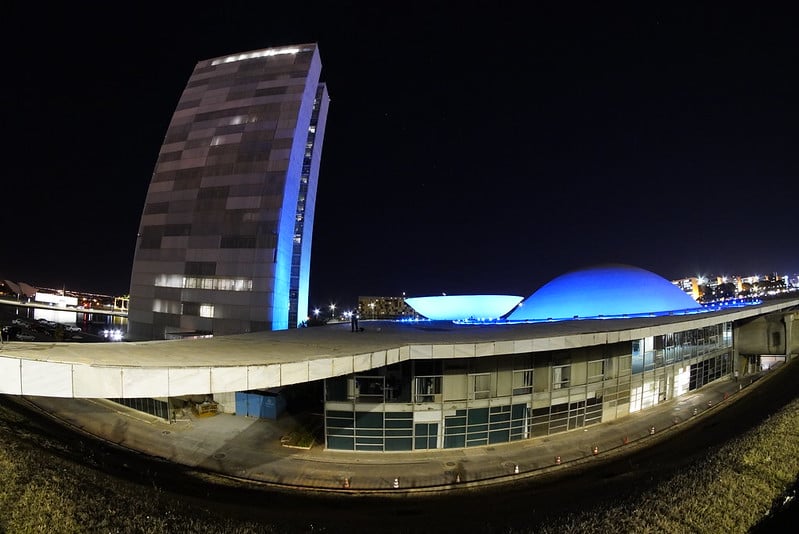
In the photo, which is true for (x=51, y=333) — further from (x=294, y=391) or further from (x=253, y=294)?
(x=294, y=391)

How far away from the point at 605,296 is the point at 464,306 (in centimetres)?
1568

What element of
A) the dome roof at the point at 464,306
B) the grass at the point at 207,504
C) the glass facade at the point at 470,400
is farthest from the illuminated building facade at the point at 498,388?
the dome roof at the point at 464,306

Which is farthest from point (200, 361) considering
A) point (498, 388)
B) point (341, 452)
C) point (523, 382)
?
point (523, 382)

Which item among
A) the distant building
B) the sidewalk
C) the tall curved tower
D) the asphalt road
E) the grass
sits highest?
the tall curved tower

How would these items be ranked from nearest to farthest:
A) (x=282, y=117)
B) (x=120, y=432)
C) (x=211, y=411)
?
(x=120, y=432)
(x=211, y=411)
(x=282, y=117)

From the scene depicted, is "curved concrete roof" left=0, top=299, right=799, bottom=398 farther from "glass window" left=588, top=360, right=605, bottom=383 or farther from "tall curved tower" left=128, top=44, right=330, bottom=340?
"tall curved tower" left=128, top=44, right=330, bottom=340

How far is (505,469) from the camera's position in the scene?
62.9 ft

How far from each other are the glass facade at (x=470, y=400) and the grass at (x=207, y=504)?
7.39 m

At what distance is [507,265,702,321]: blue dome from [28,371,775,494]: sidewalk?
1373cm

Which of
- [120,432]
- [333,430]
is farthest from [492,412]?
[120,432]

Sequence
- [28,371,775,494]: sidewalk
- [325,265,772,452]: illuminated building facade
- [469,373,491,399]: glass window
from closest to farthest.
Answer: [28,371,775,494]: sidewalk → [325,265,772,452]: illuminated building facade → [469,373,491,399]: glass window

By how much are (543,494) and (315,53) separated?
4982 cm

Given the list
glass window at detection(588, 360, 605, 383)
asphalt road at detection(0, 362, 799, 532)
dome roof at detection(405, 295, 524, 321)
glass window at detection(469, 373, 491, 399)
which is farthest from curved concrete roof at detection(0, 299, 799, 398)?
dome roof at detection(405, 295, 524, 321)

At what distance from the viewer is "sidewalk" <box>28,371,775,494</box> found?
59.6 ft
